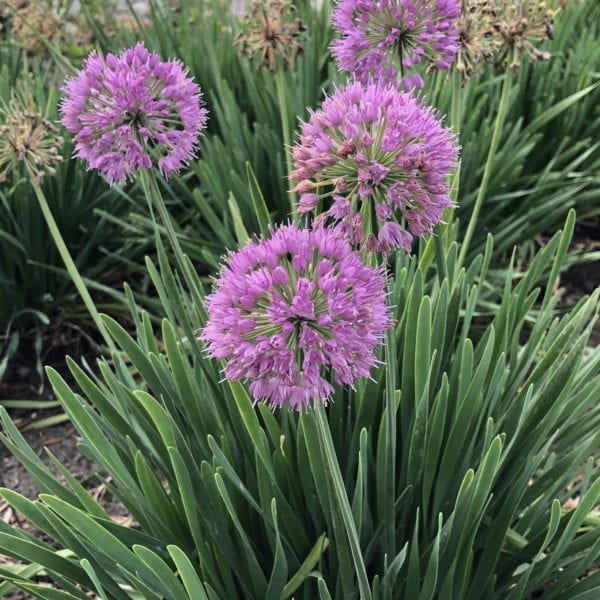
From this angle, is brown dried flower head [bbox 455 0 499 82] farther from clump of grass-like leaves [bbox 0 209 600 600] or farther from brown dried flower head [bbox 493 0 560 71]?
clump of grass-like leaves [bbox 0 209 600 600]

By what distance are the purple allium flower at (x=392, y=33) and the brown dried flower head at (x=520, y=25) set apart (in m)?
0.53

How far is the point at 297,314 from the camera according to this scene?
898 millimetres

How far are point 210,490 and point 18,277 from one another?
1.97 metres

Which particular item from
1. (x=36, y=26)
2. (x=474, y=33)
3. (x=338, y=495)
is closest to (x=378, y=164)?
(x=338, y=495)

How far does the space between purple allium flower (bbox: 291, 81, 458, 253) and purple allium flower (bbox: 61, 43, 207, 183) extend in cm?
45

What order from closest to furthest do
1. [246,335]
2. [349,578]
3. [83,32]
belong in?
[246,335] → [349,578] → [83,32]

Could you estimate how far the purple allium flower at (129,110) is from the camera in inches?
53.9

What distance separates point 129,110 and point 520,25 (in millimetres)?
1084

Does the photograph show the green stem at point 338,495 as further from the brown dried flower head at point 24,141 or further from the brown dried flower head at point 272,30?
the brown dried flower head at point 272,30

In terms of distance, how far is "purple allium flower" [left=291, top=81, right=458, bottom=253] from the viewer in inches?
39.0

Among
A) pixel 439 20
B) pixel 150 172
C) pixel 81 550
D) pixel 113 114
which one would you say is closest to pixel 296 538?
pixel 81 550

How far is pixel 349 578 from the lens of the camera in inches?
50.5

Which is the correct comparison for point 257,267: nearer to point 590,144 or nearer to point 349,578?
point 349,578

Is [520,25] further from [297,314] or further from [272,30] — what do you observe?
[297,314]
